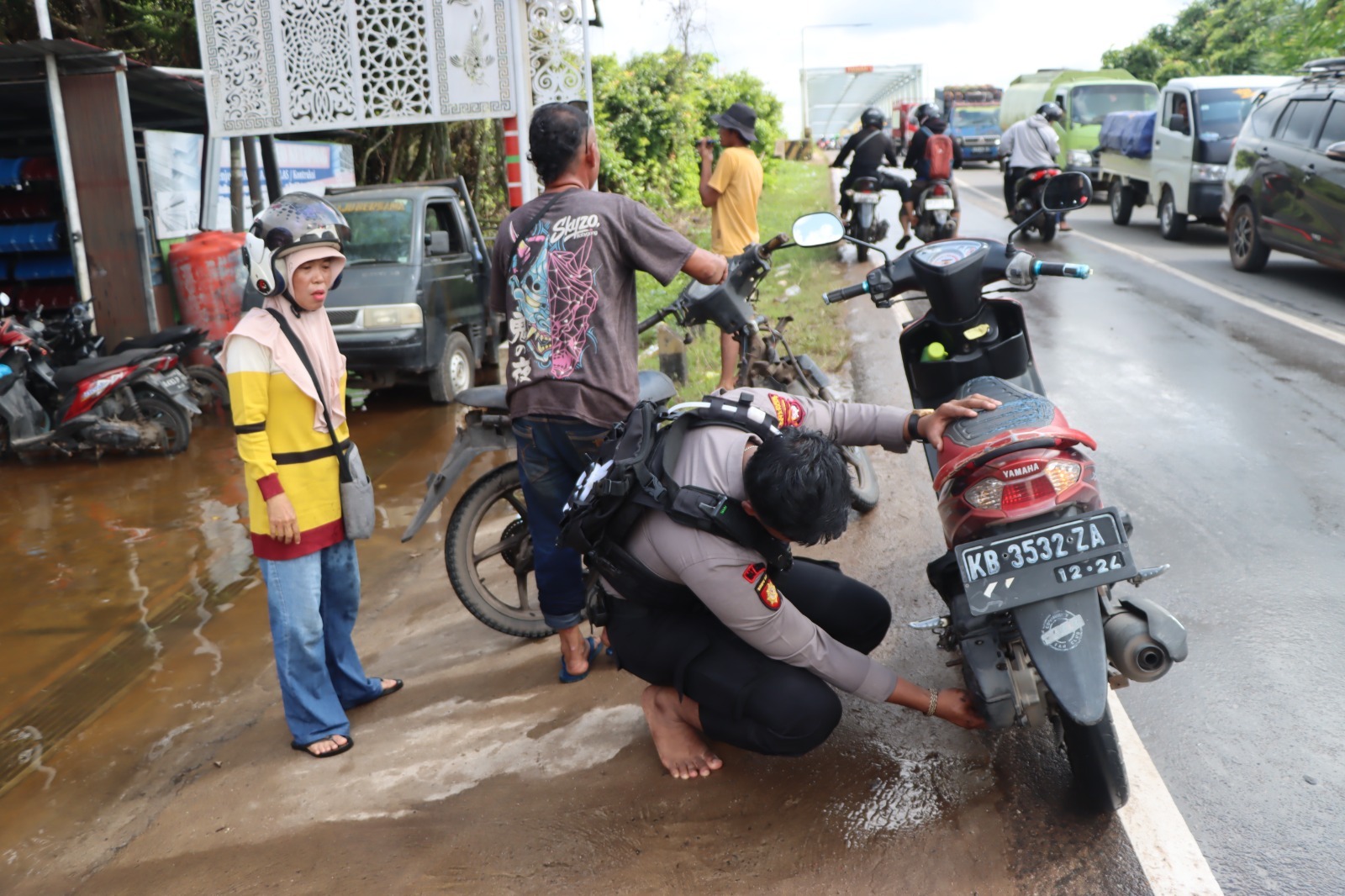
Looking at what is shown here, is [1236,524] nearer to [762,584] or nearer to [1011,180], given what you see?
[762,584]

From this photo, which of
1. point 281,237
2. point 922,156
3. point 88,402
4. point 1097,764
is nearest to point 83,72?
point 88,402

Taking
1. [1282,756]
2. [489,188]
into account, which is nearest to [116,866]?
[1282,756]

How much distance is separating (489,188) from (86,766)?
13.9m

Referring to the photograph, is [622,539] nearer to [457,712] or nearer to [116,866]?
[457,712]

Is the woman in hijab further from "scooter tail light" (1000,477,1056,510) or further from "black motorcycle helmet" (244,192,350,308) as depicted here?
"scooter tail light" (1000,477,1056,510)

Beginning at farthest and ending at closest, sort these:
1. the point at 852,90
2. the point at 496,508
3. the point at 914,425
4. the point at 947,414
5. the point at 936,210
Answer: the point at 852,90 → the point at 936,210 → the point at 496,508 → the point at 914,425 → the point at 947,414

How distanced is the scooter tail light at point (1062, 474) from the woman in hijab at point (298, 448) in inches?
84.0

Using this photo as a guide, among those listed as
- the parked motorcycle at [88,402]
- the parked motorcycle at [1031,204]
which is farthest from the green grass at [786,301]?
the parked motorcycle at [88,402]

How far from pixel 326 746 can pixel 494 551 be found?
959 mm

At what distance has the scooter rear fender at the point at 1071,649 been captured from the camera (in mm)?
2355

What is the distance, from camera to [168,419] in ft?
23.2

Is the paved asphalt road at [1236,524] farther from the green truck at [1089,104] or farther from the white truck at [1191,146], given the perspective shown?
the green truck at [1089,104]

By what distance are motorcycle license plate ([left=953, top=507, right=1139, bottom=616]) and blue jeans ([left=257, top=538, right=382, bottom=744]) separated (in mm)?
2016

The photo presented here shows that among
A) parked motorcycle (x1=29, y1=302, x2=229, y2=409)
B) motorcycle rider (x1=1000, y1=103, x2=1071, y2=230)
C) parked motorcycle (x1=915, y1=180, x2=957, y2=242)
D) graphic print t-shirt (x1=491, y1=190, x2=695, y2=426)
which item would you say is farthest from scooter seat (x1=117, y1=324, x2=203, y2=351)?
motorcycle rider (x1=1000, y1=103, x2=1071, y2=230)
